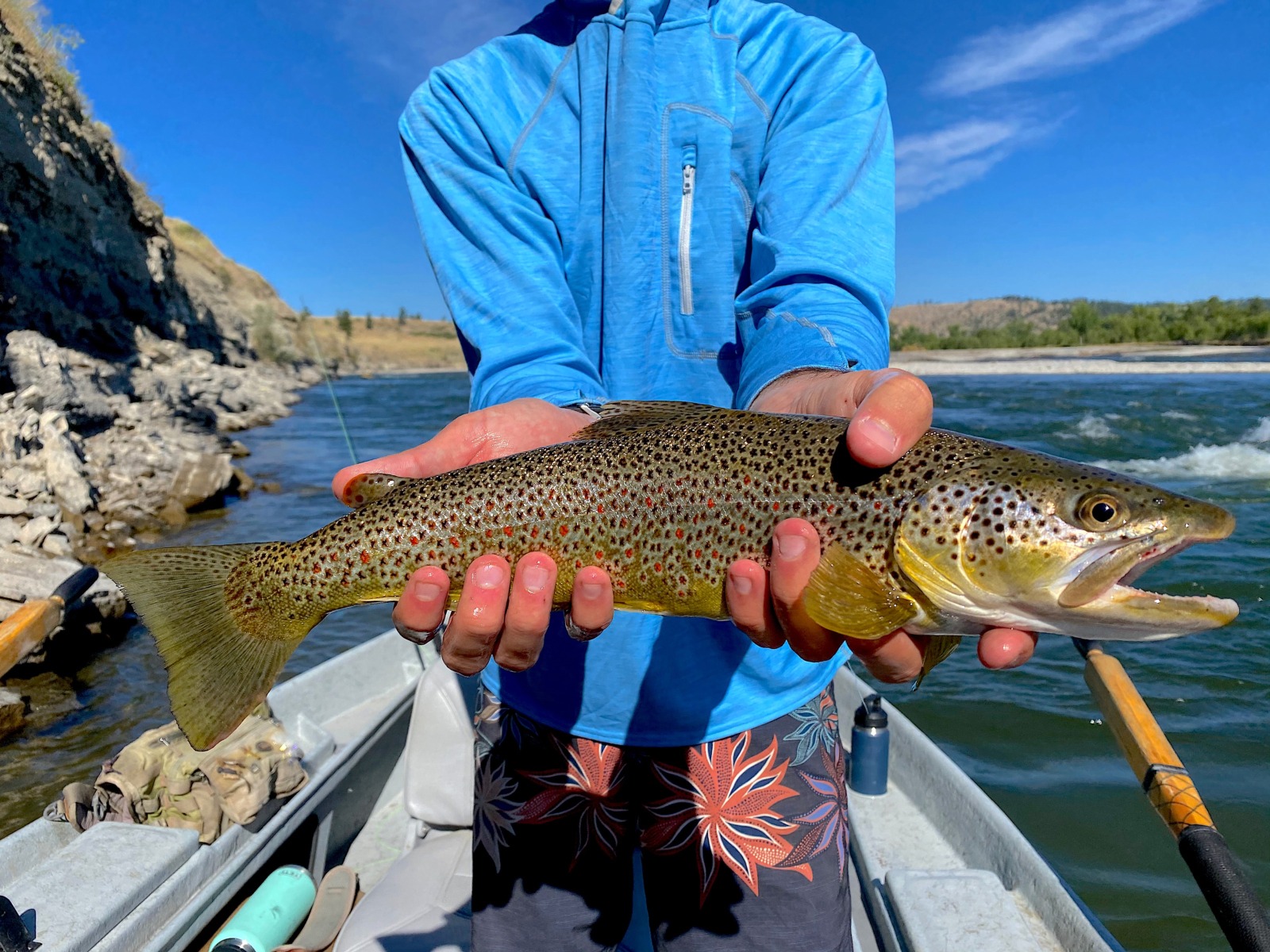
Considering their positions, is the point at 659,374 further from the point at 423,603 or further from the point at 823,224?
the point at 423,603

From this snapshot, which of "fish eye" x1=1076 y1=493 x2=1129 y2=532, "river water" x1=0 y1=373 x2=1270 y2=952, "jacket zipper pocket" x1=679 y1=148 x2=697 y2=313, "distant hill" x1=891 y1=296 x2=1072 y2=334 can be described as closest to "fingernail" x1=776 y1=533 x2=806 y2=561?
"fish eye" x1=1076 y1=493 x2=1129 y2=532

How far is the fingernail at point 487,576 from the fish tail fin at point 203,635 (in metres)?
0.67

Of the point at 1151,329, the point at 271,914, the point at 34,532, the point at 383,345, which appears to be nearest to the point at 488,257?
the point at 271,914

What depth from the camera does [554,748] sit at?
2832 millimetres

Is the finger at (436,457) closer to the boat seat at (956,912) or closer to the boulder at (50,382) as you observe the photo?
the boat seat at (956,912)

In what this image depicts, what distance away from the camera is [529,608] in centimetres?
238

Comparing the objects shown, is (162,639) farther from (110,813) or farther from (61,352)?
(61,352)

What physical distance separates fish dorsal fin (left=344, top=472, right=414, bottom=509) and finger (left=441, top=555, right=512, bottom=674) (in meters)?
0.53

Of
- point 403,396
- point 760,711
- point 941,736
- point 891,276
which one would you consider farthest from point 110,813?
point 403,396

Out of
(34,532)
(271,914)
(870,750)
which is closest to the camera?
(271,914)

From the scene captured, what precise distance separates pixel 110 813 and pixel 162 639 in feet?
7.40

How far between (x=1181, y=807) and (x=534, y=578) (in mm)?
2795

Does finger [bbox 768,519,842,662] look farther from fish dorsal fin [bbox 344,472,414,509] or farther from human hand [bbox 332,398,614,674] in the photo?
fish dorsal fin [bbox 344,472,414,509]

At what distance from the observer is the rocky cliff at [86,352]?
45.7ft
